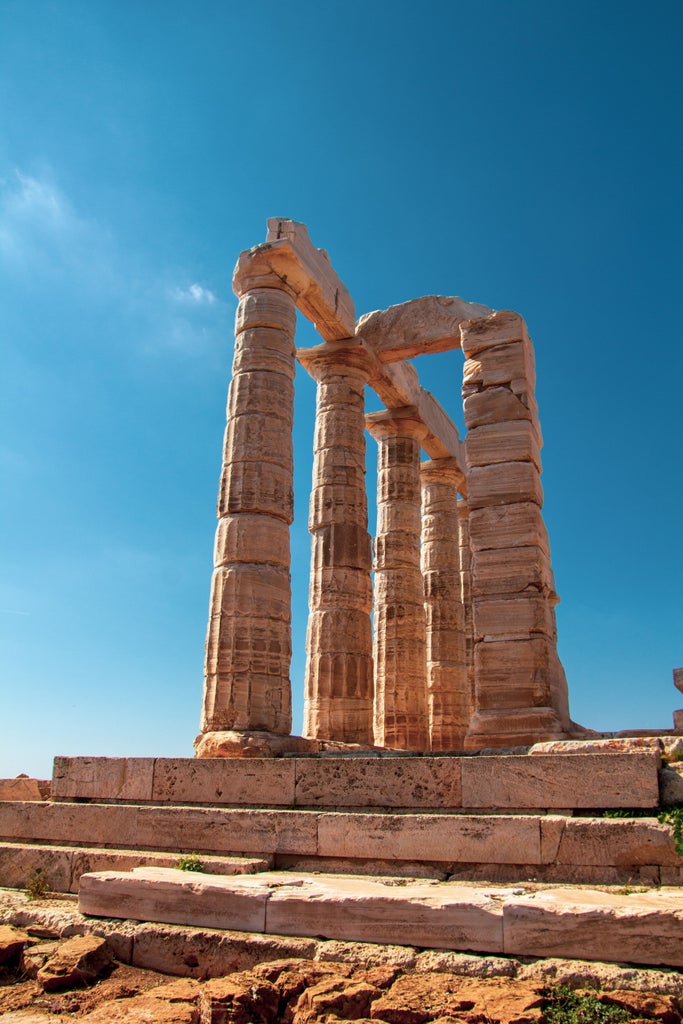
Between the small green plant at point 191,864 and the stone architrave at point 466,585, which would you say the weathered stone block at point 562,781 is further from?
the stone architrave at point 466,585

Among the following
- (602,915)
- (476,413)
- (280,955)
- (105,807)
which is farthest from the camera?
(476,413)

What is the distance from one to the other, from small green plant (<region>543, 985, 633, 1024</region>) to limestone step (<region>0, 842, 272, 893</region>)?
157 inches

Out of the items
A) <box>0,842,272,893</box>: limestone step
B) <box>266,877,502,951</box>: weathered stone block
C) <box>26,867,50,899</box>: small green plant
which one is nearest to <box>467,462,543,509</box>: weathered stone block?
<box>0,842,272,893</box>: limestone step

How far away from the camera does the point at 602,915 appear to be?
5.74 meters

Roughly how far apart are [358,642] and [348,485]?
11.3 feet

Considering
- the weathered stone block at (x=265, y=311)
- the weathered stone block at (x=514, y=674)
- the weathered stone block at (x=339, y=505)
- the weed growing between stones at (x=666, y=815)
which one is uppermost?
the weathered stone block at (x=265, y=311)

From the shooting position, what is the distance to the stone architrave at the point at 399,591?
2033 centimetres

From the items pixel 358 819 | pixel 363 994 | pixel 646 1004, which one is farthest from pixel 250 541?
pixel 646 1004

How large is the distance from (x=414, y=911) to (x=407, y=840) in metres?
1.89

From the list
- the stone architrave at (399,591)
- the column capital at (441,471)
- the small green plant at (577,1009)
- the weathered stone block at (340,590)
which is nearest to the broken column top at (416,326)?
the stone architrave at (399,591)

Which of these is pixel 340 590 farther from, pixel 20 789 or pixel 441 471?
pixel 441 471

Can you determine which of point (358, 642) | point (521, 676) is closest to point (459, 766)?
point (521, 676)

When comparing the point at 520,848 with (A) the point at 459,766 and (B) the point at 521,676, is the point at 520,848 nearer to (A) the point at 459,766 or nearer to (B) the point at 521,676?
(A) the point at 459,766

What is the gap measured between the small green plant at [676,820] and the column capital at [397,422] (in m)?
15.7
